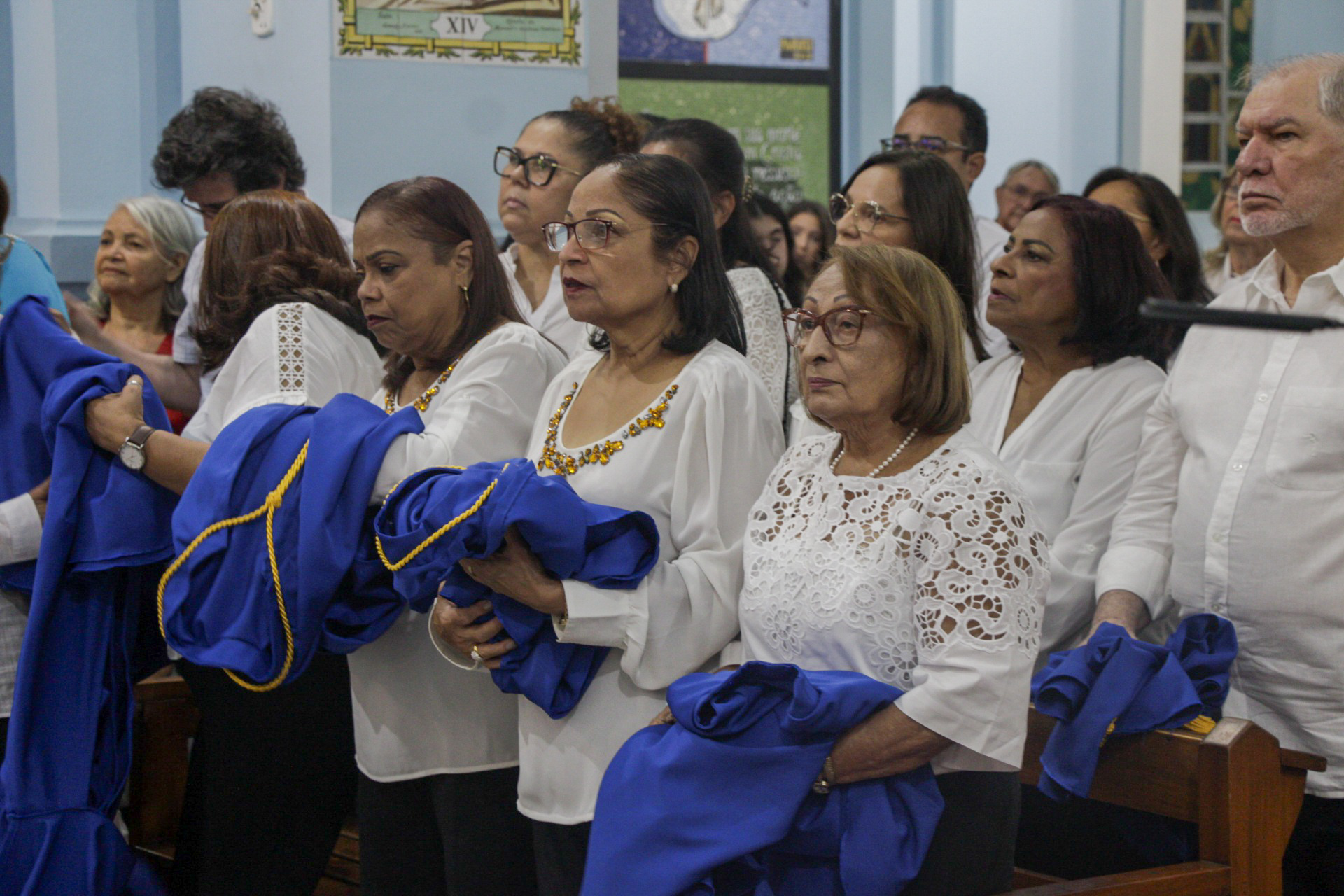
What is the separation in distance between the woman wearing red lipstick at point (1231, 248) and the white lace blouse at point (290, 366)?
84.8 inches

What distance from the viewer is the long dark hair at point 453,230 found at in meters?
2.44

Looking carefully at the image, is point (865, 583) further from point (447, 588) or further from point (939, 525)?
point (447, 588)

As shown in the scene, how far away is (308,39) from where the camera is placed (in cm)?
473

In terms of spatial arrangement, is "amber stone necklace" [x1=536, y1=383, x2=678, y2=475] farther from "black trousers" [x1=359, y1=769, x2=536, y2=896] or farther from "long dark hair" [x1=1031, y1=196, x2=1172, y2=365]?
"long dark hair" [x1=1031, y1=196, x2=1172, y2=365]

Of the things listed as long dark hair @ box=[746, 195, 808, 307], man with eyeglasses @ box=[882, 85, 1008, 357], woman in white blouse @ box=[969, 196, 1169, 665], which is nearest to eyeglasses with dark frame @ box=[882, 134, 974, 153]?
man with eyeglasses @ box=[882, 85, 1008, 357]

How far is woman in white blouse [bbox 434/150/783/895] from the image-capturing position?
6.59ft

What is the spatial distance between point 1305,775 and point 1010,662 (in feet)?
1.91

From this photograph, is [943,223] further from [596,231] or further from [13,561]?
[13,561]

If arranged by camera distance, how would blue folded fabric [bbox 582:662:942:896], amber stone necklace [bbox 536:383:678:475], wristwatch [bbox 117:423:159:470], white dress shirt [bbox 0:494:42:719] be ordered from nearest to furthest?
1. blue folded fabric [bbox 582:662:942:896]
2. amber stone necklace [bbox 536:383:678:475]
3. wristwatch [bbox 117:423:159:470]
4. white dress shirt [bbox 0:494:42:719]

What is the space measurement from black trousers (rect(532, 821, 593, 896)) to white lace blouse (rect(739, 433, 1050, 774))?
1.36 ft

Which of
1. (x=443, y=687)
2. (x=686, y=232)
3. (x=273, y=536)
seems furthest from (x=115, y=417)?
(x=686, y=232)

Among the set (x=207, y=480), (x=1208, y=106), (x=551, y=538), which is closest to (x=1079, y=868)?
(x=551, y=538)

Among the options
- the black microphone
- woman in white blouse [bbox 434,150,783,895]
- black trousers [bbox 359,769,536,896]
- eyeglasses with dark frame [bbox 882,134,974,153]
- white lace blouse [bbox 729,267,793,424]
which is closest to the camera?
the black microphone

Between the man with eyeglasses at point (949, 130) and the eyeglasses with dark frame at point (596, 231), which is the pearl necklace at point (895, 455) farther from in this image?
the man with eyeglasses at point (949, 130)
